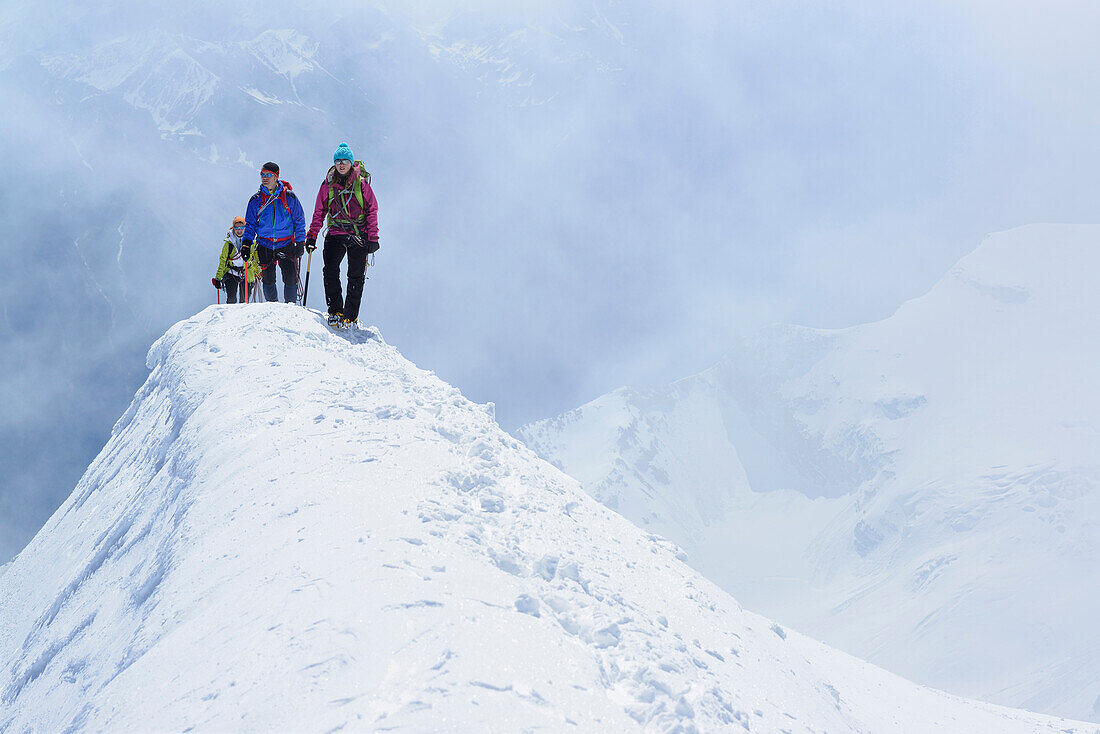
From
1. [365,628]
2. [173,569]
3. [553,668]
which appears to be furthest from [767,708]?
[173,569]

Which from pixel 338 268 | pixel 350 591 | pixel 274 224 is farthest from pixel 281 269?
pixel 350 591

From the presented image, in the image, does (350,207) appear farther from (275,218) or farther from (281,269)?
(281,269)

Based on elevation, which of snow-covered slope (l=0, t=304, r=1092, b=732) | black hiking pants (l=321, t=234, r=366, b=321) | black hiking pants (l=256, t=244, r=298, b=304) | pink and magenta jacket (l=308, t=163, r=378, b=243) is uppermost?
black hiking pants (l=256, t=244, r=298, b=304)

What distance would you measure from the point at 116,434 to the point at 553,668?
1187cm

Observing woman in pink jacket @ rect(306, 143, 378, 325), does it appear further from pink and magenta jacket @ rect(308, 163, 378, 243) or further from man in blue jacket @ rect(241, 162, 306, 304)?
man in blue jacket @ rect(241, 162, 306, 304)

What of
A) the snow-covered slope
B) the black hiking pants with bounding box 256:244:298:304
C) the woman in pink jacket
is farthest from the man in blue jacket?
the snow-covered slope

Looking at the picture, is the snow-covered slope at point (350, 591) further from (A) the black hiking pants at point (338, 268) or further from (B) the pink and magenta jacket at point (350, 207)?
(B) the pink and magenta jacket at point (350, 207)

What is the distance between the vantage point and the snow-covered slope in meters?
5.18

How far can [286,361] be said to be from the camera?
451 inches

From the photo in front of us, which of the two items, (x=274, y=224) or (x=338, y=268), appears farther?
(x=274, y=224)

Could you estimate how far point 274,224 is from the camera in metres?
15.6

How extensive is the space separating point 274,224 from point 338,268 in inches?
93.9

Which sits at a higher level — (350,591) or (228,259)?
(228,259)

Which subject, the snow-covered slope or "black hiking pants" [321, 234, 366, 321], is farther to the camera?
"black hiking pants" [321, 234, 366, 321]
